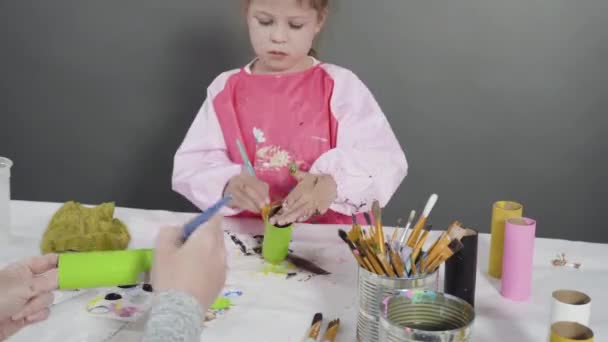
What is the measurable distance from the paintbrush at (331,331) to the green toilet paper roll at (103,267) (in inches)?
10.7

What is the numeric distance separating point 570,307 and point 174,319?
0.50 m

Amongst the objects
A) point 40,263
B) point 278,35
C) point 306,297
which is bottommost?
point 306,297

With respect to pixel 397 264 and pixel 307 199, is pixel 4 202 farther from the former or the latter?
pixel 397 264

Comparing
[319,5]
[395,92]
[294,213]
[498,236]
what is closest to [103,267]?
[294,213]

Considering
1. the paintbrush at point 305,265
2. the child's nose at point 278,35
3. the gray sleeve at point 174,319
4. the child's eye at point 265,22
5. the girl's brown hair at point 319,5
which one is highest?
the girl's brown hair at point 319,5

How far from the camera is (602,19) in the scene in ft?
7.18

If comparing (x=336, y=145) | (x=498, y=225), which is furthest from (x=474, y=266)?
(x=336, y=145)

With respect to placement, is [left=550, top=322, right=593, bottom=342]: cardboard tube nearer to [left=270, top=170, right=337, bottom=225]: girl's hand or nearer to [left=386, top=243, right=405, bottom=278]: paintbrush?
[left=386, top=243, right=405, bottom=278]: paintbrush

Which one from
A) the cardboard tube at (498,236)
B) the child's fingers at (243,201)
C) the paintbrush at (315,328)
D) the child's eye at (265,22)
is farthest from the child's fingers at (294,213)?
the child's eye at (265,22)

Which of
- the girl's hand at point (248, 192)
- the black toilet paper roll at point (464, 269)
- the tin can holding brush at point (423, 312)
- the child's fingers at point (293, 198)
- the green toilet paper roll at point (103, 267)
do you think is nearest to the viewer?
the tin can holding brush at point (423, 312)

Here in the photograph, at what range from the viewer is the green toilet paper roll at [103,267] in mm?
980

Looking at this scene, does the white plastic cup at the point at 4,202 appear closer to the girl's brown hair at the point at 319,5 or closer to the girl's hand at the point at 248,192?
the girl's hand at the point at 248,192

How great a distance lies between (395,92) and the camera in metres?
2.32

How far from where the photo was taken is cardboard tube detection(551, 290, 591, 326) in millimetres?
916
